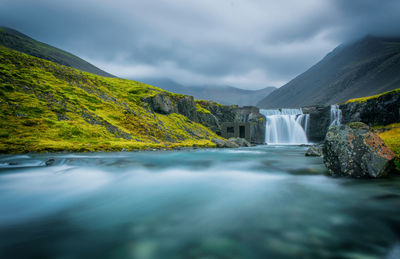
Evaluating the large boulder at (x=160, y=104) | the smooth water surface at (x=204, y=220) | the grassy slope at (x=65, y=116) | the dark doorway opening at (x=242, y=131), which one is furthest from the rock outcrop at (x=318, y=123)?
the smooth water surface at (x=204, y=220)

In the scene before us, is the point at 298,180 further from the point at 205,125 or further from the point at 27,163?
the point at 205,125

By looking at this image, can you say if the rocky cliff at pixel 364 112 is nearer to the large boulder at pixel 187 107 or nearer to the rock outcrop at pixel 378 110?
the rock outcrop at pixel 378 110

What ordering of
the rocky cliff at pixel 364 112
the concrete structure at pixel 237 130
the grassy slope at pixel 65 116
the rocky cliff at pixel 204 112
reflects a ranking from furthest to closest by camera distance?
the concrete structure at pixel 237 130
the rocky cliff at pixel 204 112
the rocky cliff at pixel 364 112
the grassy slope at pixel 65 116

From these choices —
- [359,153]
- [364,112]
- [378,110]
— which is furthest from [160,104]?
[378,110]

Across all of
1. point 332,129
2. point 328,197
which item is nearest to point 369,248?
point 328,197

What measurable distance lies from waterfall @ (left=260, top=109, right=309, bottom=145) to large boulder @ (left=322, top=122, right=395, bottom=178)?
175 feet

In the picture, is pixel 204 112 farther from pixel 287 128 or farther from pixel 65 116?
pixel 65 116

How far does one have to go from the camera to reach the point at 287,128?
60812mm

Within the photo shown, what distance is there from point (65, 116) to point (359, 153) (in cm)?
3343

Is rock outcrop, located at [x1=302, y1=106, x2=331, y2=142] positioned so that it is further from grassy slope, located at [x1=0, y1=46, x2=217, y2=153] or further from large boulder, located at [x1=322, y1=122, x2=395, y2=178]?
large boulder, located at [x1=322, y1=122, x2=395, y2=178]

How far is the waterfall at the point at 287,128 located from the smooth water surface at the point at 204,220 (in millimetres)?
54963

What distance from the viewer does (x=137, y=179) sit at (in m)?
9.70

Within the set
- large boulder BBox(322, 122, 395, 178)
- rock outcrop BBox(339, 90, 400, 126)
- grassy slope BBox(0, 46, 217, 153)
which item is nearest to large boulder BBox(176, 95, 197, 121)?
grassy slope BBox(0, 46, 217, 153)

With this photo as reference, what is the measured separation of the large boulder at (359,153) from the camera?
7.82 metres
